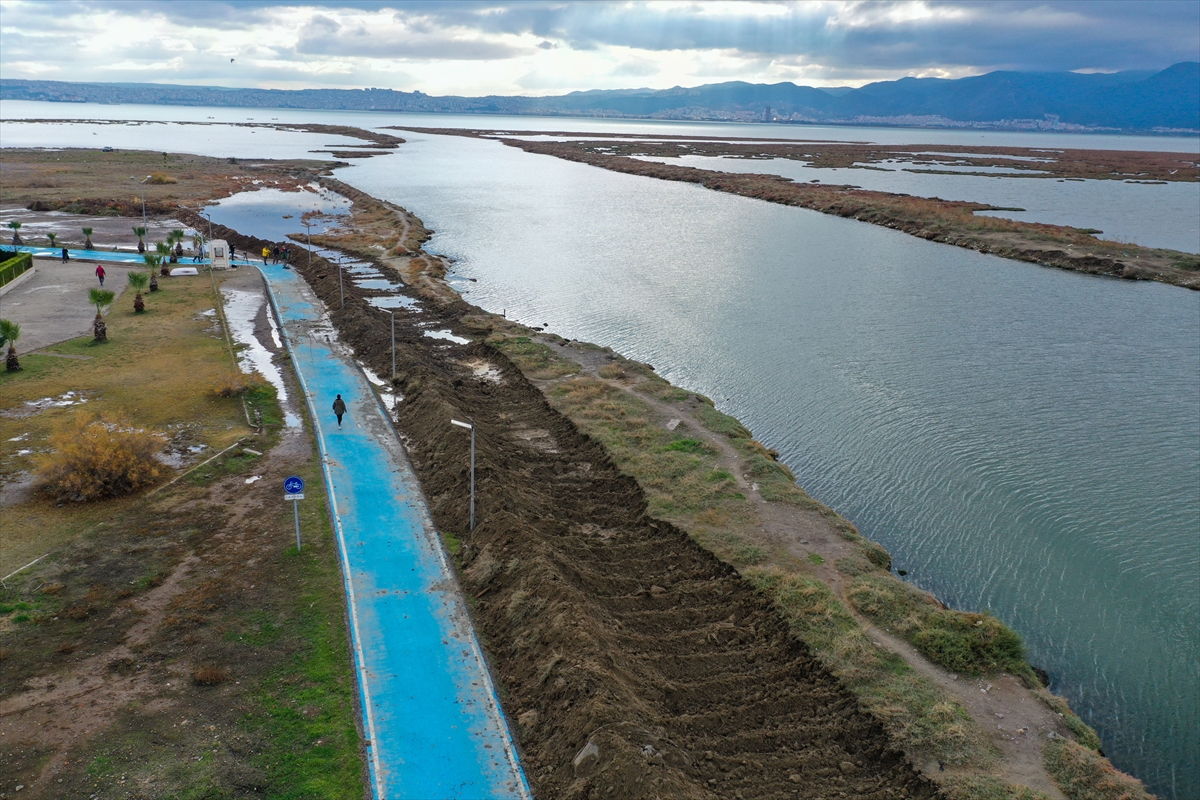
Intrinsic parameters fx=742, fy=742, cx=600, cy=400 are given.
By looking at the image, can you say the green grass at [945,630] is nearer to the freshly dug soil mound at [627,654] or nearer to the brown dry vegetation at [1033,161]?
the freshly dug soil mound at [627,654]

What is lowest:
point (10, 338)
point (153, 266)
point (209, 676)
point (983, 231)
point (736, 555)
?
point (209, 676)

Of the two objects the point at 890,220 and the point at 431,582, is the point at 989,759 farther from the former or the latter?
the point at 890,220

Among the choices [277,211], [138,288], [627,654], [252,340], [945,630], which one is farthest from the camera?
[277,211]

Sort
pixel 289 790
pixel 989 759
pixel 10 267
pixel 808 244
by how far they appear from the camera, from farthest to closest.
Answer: pixel 808 244 → pixel 10 267 → pixel 989 759 → pixel 289 790

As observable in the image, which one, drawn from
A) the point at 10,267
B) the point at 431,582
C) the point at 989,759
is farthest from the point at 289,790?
the point at 10,267

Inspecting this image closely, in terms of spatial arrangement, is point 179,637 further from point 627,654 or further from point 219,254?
point 219,254

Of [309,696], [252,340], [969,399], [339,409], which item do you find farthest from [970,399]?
[252,340]
